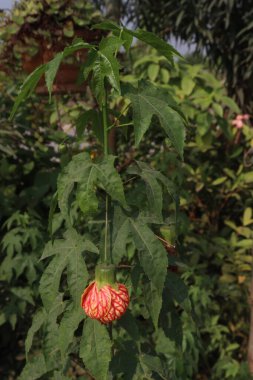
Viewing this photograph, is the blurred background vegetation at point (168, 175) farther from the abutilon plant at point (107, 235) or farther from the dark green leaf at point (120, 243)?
the dark green leaf at point (120, 243)

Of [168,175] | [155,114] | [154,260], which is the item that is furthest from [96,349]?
[168,175]

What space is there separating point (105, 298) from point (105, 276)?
44 millimetres

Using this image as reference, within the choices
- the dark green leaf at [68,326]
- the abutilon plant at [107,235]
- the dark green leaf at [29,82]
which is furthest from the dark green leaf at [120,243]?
the dark green leaf at [29,82]

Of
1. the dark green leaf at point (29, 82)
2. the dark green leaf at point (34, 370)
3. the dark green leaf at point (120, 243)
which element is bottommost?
the dark green leaf at point (34, 370)

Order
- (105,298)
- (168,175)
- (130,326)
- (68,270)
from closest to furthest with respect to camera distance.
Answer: (105,298), (68,270), (130,326), (168,175)

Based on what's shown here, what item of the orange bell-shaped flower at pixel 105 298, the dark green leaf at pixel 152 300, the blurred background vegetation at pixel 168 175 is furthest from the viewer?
the blurred background vegetation at pixel 168 175

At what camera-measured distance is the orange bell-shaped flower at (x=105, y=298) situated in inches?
33.2

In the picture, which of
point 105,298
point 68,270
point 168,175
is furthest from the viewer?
point 168,175

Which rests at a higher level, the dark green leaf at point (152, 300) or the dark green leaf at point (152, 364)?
the dark green leaf at point (152, 300)

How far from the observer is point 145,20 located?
3770mm

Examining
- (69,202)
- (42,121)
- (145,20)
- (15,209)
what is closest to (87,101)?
(42,121)

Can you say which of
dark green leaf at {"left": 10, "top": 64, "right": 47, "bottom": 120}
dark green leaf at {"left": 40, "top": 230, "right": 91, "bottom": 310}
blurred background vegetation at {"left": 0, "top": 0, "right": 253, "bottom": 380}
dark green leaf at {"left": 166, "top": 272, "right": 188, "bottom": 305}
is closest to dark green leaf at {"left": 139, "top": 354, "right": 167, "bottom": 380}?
dark green leaf at {"left": 166, "top": 272, "right": 188, "bottom": 305}

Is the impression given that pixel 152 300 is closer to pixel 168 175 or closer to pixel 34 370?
pixel 34 370

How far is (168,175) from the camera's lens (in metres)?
2.13
